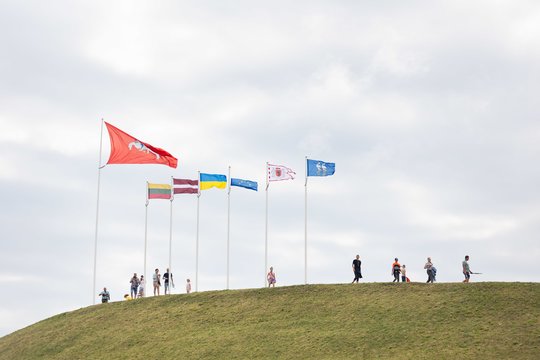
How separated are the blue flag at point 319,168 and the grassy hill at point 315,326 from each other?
875 centimetres

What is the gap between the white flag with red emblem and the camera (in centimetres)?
6281

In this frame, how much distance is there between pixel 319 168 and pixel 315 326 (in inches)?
568

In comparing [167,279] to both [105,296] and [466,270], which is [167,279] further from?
[466,270]

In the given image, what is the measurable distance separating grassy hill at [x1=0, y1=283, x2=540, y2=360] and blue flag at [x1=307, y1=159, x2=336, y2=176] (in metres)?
8.75

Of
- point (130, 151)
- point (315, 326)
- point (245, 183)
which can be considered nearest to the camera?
point (315, 326)

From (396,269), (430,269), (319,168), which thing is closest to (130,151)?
(319,168)

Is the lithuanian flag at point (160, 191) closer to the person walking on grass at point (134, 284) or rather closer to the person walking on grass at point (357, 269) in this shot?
the person walking on grass at point (134, 284)

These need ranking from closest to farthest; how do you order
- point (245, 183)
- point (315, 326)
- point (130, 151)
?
point (315, 326) < point (130, 151) < point (245, 183)

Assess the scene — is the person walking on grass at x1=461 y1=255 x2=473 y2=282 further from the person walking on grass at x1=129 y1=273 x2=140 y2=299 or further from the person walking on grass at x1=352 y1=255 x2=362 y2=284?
the person walking on grass at x1=129 y1=273 x2=140 y2=299

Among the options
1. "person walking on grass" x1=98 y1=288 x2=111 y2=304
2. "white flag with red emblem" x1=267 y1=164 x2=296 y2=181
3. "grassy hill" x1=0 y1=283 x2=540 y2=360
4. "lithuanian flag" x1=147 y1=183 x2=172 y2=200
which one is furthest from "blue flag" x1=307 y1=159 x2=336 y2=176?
"person walking on grass" x1=98 y1=288 x2=111 y2=304

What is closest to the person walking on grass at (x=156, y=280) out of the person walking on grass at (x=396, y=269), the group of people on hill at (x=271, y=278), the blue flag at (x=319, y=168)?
the group of people on hill at (x=271, y=278)

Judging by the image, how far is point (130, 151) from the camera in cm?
6278

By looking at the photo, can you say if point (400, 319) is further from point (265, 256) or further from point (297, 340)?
point (265, 256)

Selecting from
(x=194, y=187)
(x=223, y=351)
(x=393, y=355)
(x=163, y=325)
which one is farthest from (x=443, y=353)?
(x=194, y=187)
